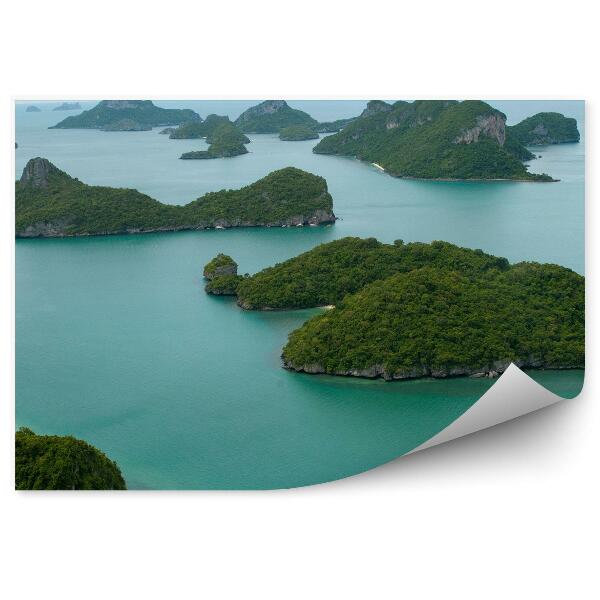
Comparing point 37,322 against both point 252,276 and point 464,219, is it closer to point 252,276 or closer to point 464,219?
point 252,276

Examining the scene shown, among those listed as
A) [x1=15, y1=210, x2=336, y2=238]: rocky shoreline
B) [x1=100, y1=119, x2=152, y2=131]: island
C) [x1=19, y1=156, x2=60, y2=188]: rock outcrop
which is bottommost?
[x1=15, y1=210, x2=336, y2=238]: rocky shoreline

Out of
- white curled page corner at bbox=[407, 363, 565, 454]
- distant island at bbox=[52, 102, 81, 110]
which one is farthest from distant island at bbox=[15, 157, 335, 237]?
white curled page corner at bbox=[407, 363, 565, 454]

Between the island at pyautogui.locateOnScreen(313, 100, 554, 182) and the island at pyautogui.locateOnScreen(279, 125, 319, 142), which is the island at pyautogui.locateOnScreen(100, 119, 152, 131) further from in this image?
the island at pyautogui.locateOnScreen(313, 100, 554, 182)

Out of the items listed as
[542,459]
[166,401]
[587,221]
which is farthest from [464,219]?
[166,401]

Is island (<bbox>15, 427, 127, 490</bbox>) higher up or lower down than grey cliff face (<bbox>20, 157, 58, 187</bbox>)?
lower down

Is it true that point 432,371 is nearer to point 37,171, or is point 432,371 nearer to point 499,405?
point 499,405

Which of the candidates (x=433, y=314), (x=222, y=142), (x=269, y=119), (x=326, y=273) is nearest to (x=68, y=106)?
(x=269, y=119)

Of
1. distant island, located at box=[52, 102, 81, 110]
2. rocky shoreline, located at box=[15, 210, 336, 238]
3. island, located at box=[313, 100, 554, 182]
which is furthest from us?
rocky shoreline, located at box=[15, 210, 336, 238]

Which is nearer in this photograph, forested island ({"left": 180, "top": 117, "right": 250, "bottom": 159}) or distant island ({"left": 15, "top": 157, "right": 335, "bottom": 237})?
forested island ({"left": 180, "top": 117, "right": 250, "bottom": 159})
